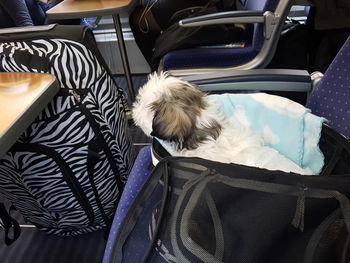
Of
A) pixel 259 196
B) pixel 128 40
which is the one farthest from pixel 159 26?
pixel 259 196

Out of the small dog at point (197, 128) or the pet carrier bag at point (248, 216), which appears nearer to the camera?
the pet carrier bag at point (248, 216)

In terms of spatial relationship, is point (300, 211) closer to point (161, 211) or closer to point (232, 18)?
point (161, 211)

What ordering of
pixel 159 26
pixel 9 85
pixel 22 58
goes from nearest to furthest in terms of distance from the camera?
pixel 9 85 < pixel 22 58 < pixel 159 26

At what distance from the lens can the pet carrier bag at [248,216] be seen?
456mm

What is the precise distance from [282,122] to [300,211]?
1.13ft

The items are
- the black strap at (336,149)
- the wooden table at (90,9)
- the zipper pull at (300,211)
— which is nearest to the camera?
the zipper pull at (300,211)

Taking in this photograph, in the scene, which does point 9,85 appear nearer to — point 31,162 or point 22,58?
point 22,58

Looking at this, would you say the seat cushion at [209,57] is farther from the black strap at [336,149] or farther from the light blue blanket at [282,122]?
the black strap at [336,149]

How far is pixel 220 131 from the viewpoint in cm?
79

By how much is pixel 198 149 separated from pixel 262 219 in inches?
12.4

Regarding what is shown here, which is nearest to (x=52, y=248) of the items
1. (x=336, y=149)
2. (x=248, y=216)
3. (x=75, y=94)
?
(x=75, y=94)

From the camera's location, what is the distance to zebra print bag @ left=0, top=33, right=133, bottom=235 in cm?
80

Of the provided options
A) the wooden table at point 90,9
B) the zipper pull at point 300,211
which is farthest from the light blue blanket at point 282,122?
the wooden table at point 90,9

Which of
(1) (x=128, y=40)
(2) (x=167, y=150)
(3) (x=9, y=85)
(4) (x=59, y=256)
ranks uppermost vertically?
(3) (x=9, y=85)
